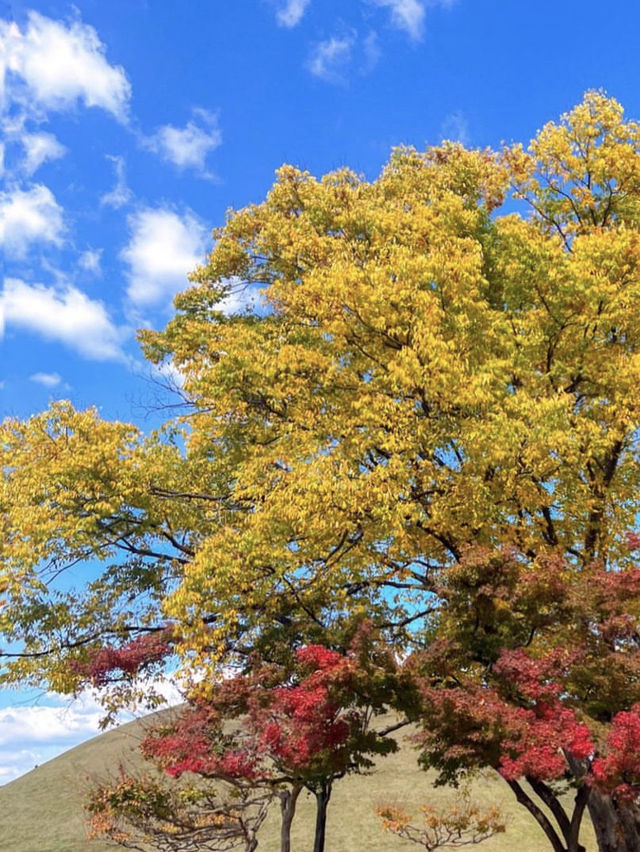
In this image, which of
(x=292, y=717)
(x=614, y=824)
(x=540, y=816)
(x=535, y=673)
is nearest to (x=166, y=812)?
(x=292, y=717)

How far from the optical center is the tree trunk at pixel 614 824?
18641 mm

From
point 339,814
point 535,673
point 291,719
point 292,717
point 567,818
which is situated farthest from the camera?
point 339,814

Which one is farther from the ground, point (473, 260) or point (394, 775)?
point (473, 260)

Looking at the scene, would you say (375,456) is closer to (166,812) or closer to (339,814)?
(166,812)

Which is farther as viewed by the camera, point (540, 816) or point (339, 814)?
point (339, 814)

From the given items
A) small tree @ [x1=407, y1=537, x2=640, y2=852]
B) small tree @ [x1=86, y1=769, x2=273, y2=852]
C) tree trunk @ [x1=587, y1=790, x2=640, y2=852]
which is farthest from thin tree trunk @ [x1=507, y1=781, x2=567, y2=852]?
small tree @ [x1=86, y1=769, x2=273, y2=852]

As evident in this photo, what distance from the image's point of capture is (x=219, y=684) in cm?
1711

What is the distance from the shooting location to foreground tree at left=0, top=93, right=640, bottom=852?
1706 cm

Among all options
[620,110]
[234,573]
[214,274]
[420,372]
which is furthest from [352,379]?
[620,110]

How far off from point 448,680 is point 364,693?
271cm

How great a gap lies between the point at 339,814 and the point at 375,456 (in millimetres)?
25198

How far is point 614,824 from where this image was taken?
1931 centimetres

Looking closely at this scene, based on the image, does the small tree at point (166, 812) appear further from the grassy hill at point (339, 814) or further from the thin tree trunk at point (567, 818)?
the grassy hill at point (339, 814)

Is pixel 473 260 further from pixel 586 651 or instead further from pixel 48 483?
pixel 48 483
